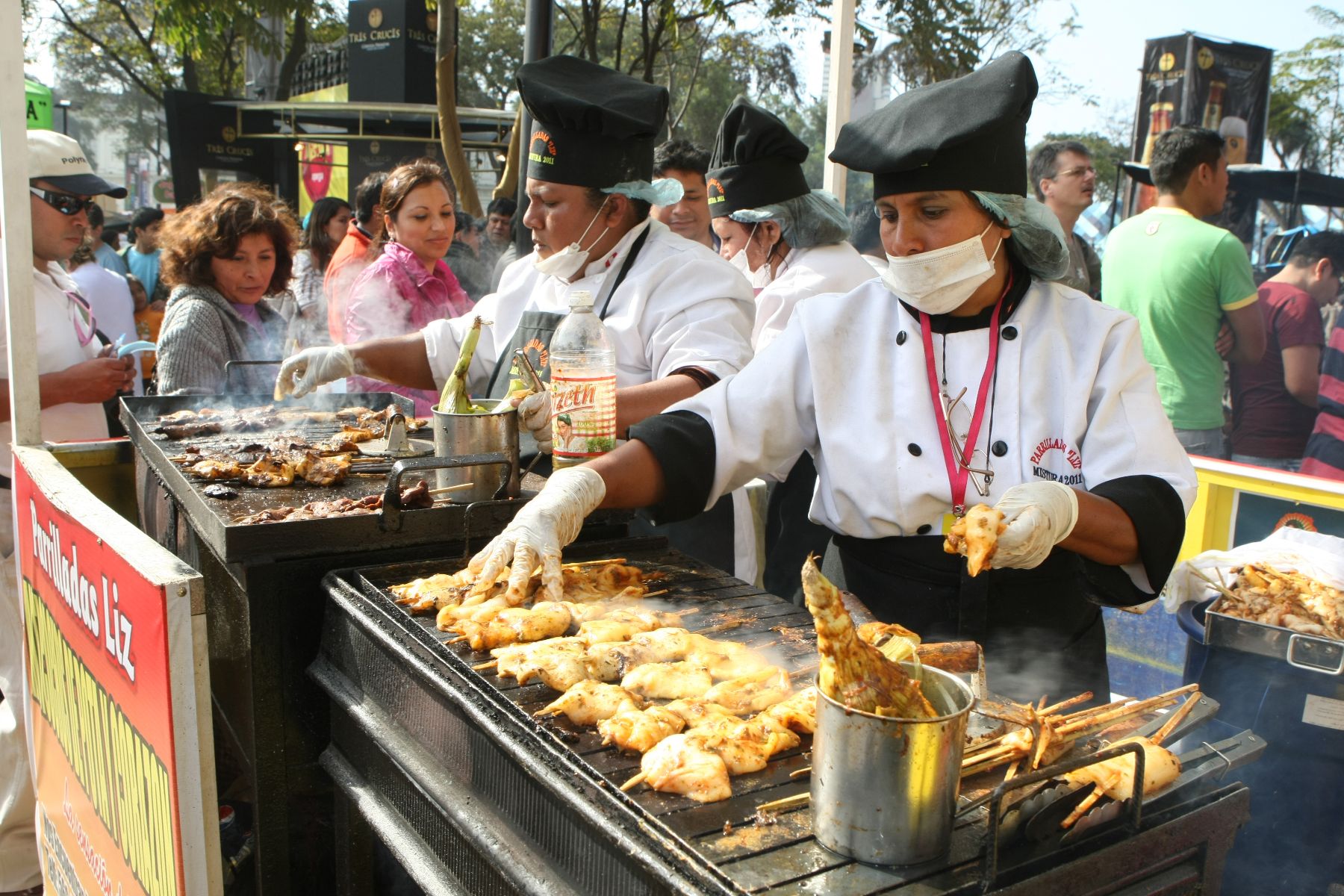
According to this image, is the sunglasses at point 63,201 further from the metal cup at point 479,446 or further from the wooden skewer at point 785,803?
the wooden skewer at point 785,803

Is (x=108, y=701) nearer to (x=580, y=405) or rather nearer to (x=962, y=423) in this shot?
(x=580, y=405)

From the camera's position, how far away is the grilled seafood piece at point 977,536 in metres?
1.89

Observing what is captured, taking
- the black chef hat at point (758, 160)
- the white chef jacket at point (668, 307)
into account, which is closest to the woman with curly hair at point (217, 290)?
the white chef jacket at point (668, 307)

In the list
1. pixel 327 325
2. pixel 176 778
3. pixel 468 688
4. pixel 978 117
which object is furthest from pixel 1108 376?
pixel 327 325

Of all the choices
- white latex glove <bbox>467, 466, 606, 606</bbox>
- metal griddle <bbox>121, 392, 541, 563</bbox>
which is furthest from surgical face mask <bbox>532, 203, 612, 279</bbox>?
white latex glove <bbox>467, 466, 606, 606</bbox>

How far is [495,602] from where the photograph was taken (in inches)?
90.0

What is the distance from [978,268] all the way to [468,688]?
146cm

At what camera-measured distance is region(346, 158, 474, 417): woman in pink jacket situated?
5.38 metres

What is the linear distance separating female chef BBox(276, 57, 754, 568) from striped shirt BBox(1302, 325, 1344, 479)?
3.20 metres

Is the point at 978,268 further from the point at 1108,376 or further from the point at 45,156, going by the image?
the point at 45,156

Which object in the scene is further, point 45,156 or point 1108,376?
point 45,156

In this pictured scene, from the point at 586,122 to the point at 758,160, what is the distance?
1.32 meters

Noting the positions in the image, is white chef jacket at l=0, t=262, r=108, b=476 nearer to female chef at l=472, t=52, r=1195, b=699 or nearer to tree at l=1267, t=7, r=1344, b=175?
female chef at l=472, t=52, r=1195, b=699

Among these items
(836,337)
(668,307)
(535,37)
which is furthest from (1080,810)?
(535,37)
